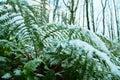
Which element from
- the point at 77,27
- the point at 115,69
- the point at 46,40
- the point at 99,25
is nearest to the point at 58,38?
the point at 46,40

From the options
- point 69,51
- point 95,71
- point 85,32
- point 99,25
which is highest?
point 85,32

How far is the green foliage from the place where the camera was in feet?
6.12

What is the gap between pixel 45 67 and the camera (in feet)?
6.36

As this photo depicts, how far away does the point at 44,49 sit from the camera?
2.17m

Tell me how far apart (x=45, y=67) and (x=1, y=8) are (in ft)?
2.41

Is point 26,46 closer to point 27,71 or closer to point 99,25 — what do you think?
point 27,71

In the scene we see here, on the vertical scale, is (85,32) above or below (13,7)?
below

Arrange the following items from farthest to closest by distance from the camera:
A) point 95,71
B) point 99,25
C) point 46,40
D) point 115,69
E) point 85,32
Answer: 1. point 99,25
2. point 46,40
3. point 85,32
4. point 95,71
5. point 115,69

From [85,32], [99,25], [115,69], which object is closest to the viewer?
[115,69]

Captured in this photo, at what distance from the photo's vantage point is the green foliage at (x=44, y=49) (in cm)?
187

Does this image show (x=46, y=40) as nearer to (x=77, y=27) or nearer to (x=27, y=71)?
(x=77, y=27)

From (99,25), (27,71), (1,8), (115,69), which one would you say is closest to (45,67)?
(27,71)

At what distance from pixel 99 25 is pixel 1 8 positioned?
22.8 m

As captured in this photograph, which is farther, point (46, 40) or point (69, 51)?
point (46, 40)
